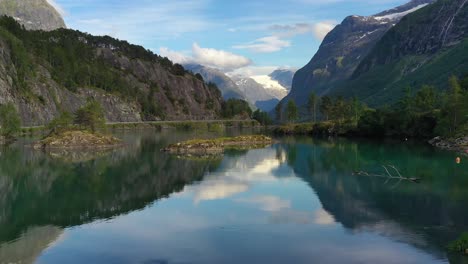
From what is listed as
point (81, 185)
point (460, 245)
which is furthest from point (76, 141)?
point (460, 245)

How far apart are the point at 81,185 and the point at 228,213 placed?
29308 mm

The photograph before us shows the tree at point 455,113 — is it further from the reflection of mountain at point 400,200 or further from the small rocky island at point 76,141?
the small rocky island at point 76,141

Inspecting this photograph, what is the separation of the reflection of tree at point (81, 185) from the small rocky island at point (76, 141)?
18.9m

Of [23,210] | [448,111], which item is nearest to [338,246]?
[23,210]

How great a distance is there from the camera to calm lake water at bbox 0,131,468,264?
120 feet

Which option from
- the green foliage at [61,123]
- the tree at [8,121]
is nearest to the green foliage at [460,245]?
the green foliage at [61,123]

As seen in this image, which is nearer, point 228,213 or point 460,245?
point 460,245

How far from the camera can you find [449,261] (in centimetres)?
3338

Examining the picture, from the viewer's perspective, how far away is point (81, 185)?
7106cm

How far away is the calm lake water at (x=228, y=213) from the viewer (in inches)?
1443

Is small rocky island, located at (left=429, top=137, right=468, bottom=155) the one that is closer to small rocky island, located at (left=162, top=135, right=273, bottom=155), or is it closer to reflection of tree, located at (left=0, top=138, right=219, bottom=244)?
small rocky island, located at (left=162, top=135, right=273, bottom=155)

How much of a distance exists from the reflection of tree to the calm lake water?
183mm

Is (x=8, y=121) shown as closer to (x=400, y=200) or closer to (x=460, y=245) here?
(x=400, y=200)

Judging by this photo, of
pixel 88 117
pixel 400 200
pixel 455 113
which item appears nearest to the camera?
pixel 400 200
